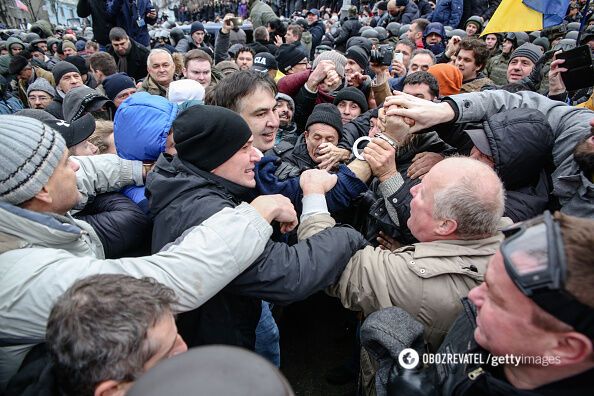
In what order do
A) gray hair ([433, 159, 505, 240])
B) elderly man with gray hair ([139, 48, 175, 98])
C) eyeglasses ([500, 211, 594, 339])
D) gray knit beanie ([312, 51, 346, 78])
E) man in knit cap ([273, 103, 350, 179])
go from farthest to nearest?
1. elderly man with gray hair ([139, 48, 175, 98])
2. gray knit beanie ([312, 51, 346, 78])
3. man in knit cap ([273, 103, 350, 179])
4. gray hair ([433, 159, 505, 240])
5. eyeglasses ([500, 211, 594, 339])

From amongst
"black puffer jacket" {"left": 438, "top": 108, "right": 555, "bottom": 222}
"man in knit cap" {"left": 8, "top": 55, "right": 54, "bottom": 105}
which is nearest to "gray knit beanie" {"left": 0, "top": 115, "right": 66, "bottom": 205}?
"black puffer jacket" {"left": 438, "top": 108, "right": 555, "bottom": 222}

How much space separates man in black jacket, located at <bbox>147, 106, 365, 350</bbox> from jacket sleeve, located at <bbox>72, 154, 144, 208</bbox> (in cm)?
49

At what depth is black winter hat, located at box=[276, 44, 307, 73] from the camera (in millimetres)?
6172

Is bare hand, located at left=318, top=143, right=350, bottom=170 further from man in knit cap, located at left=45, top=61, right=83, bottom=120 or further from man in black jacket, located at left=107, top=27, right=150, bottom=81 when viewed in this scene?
man in black jacket, located at left=107, top=27, right=150, bottom=81

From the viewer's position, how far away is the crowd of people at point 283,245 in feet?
3.36

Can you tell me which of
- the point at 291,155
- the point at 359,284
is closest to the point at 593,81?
the point at 291,155

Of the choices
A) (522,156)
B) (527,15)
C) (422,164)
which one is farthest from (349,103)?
(527,15)

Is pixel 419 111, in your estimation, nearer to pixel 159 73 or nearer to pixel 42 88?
pixel 159 73

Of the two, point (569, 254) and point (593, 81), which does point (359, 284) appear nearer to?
point (569, 254)

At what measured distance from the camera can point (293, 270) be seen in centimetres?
154

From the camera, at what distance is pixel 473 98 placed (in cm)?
239

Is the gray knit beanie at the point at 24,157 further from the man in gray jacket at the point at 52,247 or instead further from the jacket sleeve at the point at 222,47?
the jacket sleeve at the point at 222,47

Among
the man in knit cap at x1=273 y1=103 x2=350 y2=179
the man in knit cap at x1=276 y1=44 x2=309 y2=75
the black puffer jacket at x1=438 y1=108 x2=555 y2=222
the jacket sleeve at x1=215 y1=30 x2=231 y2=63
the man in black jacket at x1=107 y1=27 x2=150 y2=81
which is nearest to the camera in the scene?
the black puffer jacket at x1=438 y1=108 x2=555 y2=222

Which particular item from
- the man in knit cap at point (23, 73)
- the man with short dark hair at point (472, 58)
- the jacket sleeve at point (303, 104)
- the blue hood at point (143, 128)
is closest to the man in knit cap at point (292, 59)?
the jacket sleeve at point (303, 104)
